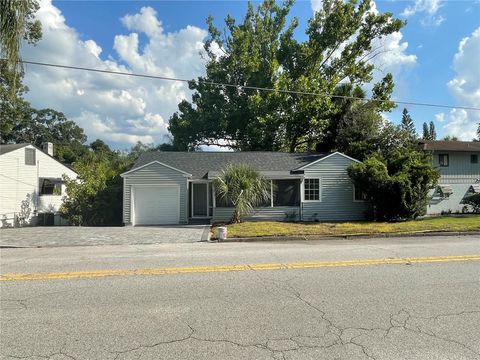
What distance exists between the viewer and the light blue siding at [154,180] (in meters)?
20.9

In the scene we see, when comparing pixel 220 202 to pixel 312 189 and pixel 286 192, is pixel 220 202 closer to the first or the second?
pixel 286 192

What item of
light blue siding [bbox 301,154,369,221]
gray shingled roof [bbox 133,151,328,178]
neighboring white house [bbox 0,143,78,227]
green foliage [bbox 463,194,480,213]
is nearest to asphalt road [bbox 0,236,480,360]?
light blue siding [bbox 301,154,369,221]

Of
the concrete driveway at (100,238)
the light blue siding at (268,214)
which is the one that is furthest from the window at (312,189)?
the concrete driveway at (100,238)

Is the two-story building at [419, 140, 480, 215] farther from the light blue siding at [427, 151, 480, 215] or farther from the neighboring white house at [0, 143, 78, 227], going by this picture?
the neighboring white house at [0, 143, 78, 227]

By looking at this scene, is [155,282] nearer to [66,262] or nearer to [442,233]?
[66,262]

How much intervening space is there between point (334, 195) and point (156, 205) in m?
10.2

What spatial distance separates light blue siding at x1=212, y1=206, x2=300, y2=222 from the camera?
21594 mm

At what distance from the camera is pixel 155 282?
6812 mm

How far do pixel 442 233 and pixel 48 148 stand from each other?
29325 millimetres

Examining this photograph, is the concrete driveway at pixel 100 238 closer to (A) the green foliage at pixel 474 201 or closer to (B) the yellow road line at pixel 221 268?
(B) the yellow road line at pixel 221 268

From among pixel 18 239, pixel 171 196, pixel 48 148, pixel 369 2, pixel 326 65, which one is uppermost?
pixel 369 2

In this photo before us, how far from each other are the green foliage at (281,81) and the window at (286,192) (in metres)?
8.75

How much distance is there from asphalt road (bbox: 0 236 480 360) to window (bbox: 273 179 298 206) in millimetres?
13334

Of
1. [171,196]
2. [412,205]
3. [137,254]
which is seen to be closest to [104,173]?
[171,196]
